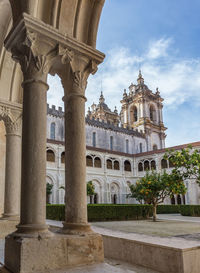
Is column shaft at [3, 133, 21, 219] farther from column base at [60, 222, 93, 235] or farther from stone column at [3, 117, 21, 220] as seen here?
column base at [60, 222, 93, 235]

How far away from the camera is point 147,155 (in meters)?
34.1

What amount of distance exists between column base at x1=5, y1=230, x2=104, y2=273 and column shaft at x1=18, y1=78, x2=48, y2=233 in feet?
0.56

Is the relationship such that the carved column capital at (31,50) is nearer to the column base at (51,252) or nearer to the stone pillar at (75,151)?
the stone pillar at (75,151)

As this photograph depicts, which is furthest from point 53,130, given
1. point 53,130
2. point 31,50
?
point 31,50

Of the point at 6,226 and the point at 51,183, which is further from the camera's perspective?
the point at 51,183

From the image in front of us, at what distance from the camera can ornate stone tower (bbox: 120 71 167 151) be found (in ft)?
150

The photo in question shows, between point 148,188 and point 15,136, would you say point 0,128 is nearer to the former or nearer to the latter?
point 15,136

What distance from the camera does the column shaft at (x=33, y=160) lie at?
3.09 metres

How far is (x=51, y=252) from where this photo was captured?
119 inches

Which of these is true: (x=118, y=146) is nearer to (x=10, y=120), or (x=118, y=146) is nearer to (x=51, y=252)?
(x=10, y=120)

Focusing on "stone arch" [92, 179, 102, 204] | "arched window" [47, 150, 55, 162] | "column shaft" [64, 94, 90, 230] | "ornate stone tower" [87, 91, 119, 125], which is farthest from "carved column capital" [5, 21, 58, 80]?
"ornate stone tower" [87, 91, 119, 125]

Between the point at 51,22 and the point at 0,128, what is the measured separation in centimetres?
410

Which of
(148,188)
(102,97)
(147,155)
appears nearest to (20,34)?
(148,188)

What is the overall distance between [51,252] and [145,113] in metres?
43.7
